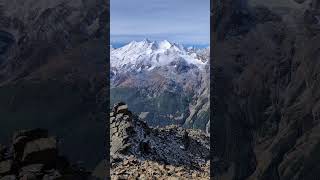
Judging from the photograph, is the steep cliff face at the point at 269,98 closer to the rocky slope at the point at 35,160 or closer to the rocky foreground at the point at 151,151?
the rocky slope at the point at 35,160

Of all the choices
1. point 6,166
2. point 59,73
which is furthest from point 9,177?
point 59,73

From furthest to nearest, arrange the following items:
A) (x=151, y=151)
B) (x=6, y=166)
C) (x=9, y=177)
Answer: (x=151, y=151), (x=6, y=166), (x=9, y=177)

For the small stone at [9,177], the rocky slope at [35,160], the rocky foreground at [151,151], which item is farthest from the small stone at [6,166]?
the rocky foreground at [151,151]

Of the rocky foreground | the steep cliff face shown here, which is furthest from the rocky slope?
the rocky foreground

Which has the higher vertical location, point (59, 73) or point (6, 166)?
point (59, 73)

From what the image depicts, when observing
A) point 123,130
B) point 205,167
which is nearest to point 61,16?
point 123,130

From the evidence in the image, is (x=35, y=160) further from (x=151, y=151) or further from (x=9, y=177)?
(x=151, y=151)
